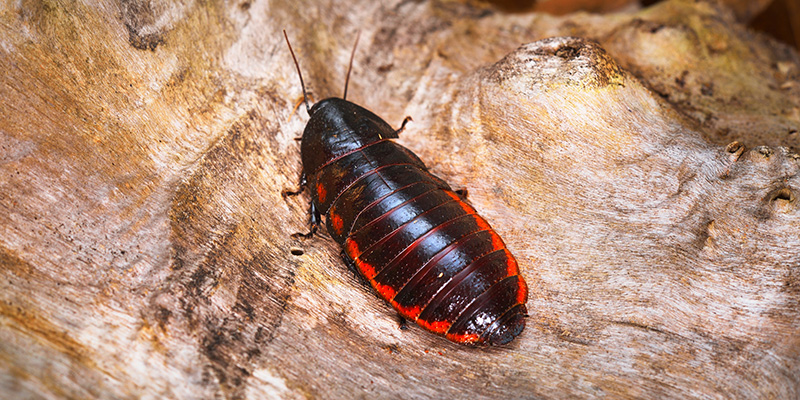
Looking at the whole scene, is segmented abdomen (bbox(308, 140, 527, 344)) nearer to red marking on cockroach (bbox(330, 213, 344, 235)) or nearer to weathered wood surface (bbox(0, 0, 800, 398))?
red marking on cockroach (bbox(330, 213, 344, 235))

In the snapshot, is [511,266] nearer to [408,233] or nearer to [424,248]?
[424,248]

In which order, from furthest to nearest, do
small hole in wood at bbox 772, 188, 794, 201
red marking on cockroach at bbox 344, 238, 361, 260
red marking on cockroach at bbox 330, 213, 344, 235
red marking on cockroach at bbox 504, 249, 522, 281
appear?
1. red marking on cockroach at bbox 330, 213, 344, 235
2. red marking on cockroach at bbox 344, 238, 361, 260
3. red marking on cockroach at bbox 504, 249, 522, 281
4. small hole in wood at bbox 772, 188, 794, 201

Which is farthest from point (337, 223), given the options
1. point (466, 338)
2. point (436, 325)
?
point (466, 338)

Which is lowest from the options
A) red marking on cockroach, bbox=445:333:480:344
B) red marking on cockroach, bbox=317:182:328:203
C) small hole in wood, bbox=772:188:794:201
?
red marking on cockroach, bbox=445:333:480:344

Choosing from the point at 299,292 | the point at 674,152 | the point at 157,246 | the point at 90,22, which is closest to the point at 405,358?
the point at 299,292

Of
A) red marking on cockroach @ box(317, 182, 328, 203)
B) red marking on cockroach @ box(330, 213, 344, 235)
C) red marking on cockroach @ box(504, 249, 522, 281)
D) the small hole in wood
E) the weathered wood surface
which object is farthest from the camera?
red marking on cockroach @ box(317, 182, 328, 203)

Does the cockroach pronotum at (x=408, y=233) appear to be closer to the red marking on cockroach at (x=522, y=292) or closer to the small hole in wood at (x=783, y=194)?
the red marking on cockroach at (x=522, y=292)

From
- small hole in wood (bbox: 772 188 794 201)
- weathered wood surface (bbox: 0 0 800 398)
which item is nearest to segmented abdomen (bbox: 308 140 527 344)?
weathered wood surface (bbox: 0 0 800 398)
